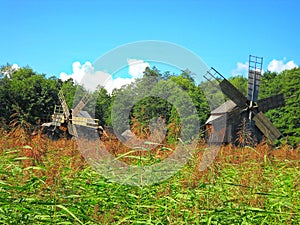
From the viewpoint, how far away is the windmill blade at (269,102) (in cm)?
2239

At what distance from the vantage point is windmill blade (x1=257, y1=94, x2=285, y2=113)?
22.4 meters

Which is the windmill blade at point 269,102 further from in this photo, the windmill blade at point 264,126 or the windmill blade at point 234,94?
the windmill blade at point 234,94

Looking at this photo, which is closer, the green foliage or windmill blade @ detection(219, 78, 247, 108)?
windmill blade @ detection(219, 78, 247, 108)

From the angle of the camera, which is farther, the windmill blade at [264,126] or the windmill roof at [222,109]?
the windmill roof at [222,109]

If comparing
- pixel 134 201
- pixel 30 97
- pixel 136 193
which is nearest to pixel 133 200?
pixel 134 201

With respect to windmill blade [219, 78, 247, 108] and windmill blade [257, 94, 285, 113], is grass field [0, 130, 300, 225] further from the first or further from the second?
windmill blade [257, 94, 285, 113]

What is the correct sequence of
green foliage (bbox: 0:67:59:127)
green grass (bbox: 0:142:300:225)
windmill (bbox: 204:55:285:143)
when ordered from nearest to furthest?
green grass (bbox: 0:142:300:225)
windmill (bbox: 204:55:285:143)
green foliage (bbox: 0:67:59:127)

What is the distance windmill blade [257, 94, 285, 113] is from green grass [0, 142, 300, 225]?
18.0m

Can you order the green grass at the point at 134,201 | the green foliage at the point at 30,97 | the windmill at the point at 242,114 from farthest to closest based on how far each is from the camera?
the green foliage at the point at 30,97 → the windmill at the point at 242,114 → the green grass at the point at 134,201

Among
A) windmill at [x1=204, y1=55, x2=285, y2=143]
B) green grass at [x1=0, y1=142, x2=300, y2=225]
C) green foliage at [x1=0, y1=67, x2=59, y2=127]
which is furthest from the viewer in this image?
green foliage at [x1=0, y1=67, x2=59, y2=127]

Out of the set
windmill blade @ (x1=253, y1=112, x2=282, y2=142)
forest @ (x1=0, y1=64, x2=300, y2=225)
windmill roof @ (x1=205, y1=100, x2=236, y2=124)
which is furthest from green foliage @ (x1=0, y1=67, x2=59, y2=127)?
forest @ (x1=0, y1=64, x2=300, y2=225)

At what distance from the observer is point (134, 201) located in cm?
416

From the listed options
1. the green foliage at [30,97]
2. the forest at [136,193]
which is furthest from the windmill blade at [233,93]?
the green foliage at [30,97]

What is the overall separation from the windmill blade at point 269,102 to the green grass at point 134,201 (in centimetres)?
1802
